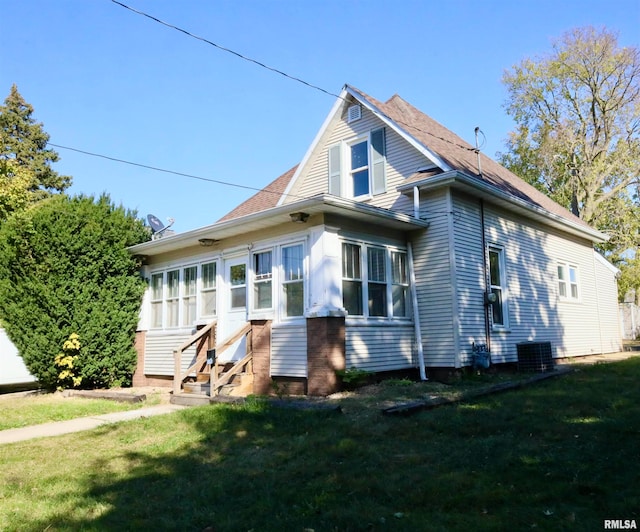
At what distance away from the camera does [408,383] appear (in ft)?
32.2

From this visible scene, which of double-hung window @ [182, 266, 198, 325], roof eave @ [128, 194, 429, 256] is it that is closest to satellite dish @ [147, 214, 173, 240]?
roof eave @ [128, 194, 429, 256]

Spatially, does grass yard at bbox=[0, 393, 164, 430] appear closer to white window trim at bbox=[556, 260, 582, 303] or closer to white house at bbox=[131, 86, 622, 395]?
white house at bbox=[131, 86, 622, 395]

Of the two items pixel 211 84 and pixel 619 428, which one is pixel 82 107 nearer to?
pixel 211 84

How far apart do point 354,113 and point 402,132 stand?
181 centimetres

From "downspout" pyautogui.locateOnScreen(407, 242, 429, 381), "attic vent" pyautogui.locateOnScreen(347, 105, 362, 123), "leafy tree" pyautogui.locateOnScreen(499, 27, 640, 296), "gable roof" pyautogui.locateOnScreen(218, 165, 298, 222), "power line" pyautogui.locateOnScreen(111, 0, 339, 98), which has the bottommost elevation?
"downspout" pyautogui.locateOnScreen(407, 242, 429, 381)

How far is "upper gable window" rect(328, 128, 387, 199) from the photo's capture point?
1300cm

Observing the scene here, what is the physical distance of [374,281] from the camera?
35.0 ft

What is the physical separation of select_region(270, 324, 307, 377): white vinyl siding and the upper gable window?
462cm

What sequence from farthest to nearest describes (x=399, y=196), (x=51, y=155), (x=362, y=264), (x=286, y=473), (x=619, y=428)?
(x=51, y=155), (x=399, y=196), (x=362, y=264), (x=619, y=428), (x=286, y=473)

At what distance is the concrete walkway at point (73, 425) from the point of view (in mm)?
7416

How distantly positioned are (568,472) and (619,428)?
178 cm

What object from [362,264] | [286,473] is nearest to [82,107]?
[362,264]

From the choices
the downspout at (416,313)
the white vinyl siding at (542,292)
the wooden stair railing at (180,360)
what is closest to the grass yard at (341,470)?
the wooden stair railing at (180,360)

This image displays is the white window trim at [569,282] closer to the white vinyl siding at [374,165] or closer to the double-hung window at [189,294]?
the white vinyl siding at [374,165]
